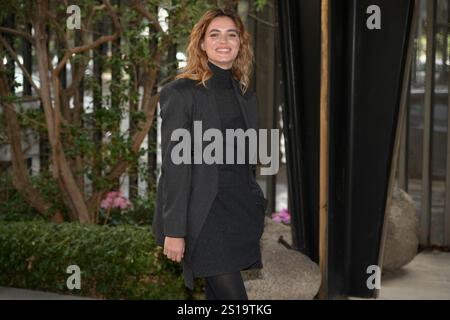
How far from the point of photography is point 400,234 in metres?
6.58

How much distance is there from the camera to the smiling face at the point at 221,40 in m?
3.27

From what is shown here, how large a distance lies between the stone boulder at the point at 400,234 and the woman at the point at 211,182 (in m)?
3.38

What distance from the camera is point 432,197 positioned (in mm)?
7586

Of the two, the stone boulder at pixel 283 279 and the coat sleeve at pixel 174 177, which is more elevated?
the coat sleeve at pixel 174 177

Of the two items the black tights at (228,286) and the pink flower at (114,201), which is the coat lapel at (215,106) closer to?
the black tights at (228,286)

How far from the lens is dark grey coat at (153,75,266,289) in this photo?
10.2ft

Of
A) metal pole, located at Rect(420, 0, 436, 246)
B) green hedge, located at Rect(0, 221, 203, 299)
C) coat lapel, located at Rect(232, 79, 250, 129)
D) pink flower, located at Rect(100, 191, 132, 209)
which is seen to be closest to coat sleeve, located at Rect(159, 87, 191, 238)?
coat lapel, located at Rect(232, 79, 250, 129)

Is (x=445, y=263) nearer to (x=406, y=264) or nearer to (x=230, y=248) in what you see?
(x=406, y=264)

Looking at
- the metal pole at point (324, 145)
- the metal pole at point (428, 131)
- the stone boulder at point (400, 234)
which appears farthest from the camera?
the metal pole at point (428, 131)

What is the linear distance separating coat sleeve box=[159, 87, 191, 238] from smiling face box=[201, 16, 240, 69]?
24 cm

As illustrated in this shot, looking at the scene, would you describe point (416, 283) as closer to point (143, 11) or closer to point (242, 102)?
point (143, 11)

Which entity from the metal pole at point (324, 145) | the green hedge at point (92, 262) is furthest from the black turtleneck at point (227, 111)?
the green hedge at point (92, 262)

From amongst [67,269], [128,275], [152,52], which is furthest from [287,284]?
[152,52]

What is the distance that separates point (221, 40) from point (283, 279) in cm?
238
